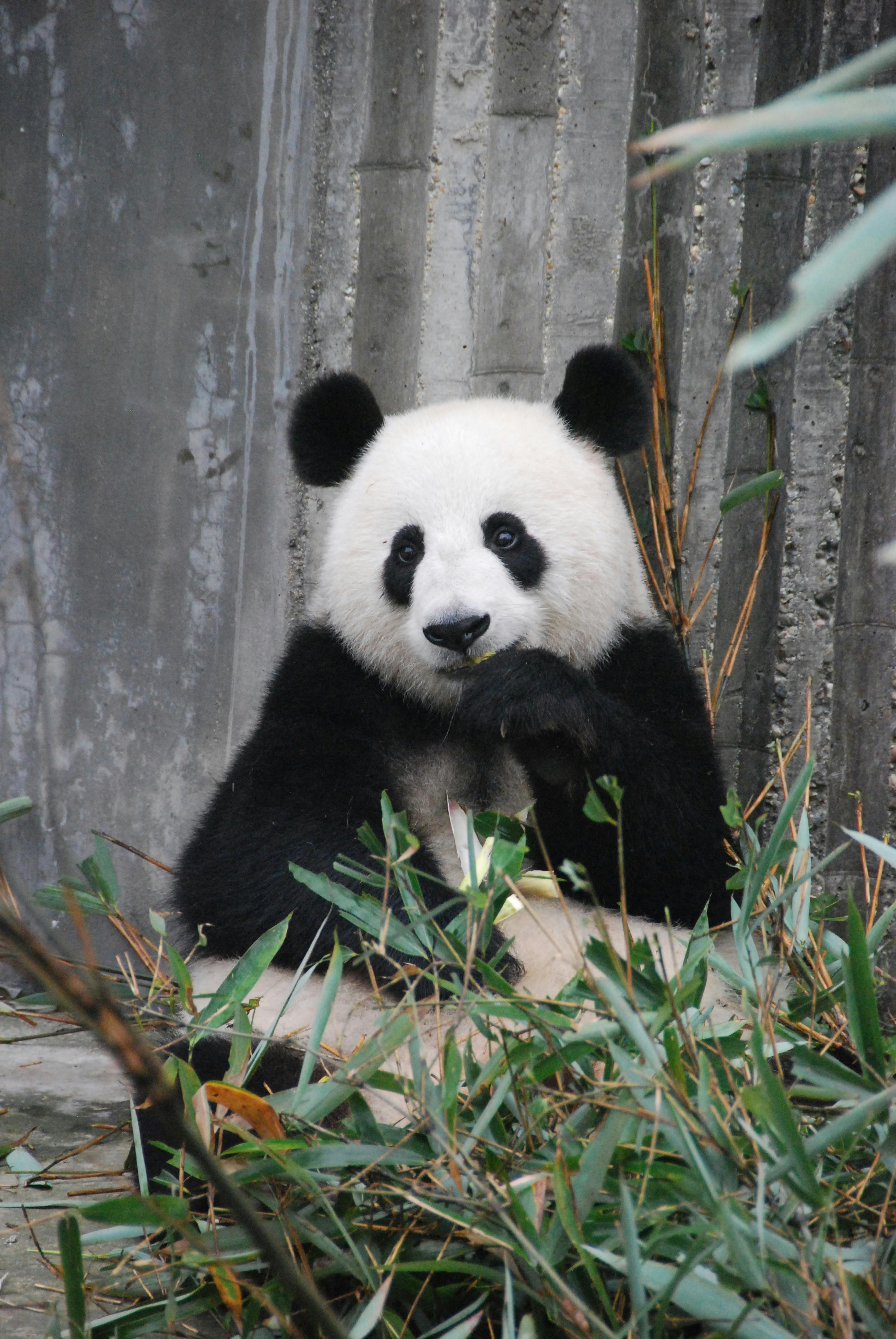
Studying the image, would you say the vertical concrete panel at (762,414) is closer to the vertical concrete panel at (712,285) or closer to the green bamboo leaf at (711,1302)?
the vertical concrete panel at (712,285)

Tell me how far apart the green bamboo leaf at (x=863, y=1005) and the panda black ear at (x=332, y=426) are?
1349 mm

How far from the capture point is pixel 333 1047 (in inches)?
66.3

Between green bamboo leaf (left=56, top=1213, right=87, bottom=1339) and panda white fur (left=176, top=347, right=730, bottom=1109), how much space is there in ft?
2.14

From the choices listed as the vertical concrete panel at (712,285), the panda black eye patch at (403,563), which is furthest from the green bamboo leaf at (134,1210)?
the vertical concrete panel at (712,285)

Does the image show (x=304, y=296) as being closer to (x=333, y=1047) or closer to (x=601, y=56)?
(x=601, y=56)

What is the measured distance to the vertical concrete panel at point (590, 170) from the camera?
8.63 feet

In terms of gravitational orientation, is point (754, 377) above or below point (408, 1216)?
above

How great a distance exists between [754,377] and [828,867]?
102 centimetres

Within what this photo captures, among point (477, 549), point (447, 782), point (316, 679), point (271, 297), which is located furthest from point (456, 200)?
point (447, 782)

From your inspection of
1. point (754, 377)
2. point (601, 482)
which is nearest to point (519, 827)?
point (601, 482)

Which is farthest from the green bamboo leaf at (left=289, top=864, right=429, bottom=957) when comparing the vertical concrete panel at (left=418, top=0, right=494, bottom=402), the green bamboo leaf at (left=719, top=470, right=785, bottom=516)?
the vertical concrete panel at (left=418, top=0, right=494, bottom=402)

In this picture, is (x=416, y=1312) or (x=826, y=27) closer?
(x=416, y=1312)

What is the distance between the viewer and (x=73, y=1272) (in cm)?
102

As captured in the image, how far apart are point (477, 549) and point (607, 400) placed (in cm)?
43
